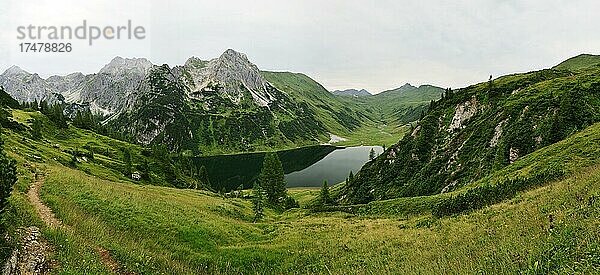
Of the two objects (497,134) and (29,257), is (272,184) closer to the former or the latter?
(497,134)

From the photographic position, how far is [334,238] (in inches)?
1368

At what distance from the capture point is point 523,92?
3816 inches

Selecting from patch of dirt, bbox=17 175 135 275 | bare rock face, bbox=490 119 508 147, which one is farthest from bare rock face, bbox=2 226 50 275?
bare rock face, bbox=490 119 508 147

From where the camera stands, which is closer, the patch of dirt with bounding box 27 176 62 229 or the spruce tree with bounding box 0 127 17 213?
the spruce tree with bounding box 0 127 17 213

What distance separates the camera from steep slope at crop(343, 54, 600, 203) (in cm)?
7225

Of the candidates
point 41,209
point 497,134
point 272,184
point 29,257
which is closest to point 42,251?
point 29,257

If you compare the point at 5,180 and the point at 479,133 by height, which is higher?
the point at 5,180

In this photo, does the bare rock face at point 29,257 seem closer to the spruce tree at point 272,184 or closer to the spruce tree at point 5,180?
the spruce tree at point 5,180

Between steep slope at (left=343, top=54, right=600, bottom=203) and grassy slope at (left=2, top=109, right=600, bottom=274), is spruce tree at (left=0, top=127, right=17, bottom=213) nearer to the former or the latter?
grassy slope at (left=2, top=109, right=600, bottom=274)

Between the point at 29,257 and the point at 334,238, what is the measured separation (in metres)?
23.9

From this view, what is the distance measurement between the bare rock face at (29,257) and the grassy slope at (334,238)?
0.62 metres

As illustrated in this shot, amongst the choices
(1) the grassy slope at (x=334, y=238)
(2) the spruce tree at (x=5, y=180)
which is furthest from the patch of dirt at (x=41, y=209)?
(2) the spruce tree at (x=5, y=180)

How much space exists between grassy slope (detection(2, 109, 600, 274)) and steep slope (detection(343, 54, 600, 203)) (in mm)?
28024

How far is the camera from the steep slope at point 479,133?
72.2 meters
